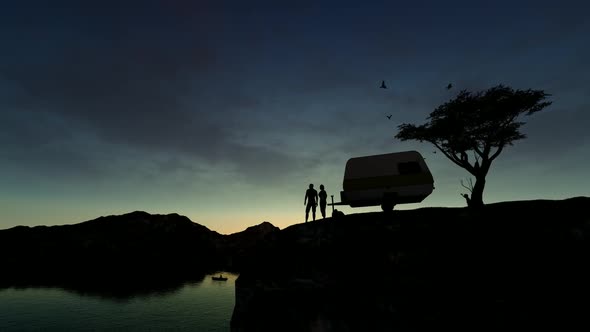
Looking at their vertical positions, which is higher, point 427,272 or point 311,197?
point 311,197

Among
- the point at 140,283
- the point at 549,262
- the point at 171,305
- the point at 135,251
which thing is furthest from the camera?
the point at 135,251

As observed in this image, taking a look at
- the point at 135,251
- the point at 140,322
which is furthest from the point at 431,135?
the point at 135,251

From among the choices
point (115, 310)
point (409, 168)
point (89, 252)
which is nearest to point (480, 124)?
point (409, 168)

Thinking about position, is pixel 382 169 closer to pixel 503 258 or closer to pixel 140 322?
pixel 503 258

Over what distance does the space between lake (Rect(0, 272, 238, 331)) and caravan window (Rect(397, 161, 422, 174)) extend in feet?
206

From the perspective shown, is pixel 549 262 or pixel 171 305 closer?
pixel 549 262

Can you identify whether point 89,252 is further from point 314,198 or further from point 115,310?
point 314,198

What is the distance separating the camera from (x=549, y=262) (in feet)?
52.2

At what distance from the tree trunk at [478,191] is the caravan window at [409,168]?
316 inches

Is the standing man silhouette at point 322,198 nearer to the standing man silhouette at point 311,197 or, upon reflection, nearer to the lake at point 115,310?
the standing man silhouette at point 311,197

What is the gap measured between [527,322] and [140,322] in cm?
8193

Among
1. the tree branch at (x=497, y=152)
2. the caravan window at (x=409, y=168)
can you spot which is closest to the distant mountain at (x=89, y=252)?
the caravan window at (x=409, y=168)

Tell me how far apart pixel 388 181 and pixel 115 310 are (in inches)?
3841

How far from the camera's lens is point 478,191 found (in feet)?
81.8
